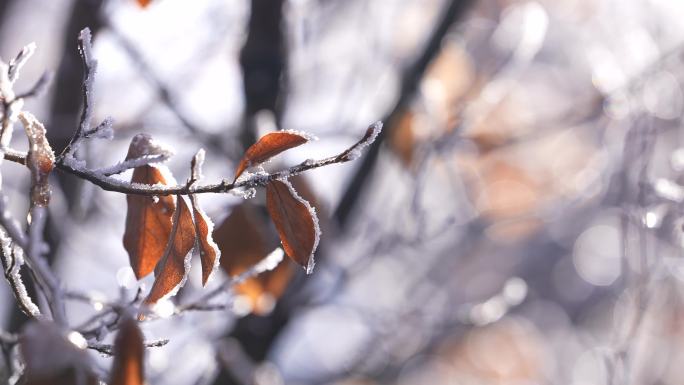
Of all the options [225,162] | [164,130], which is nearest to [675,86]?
[225,162]

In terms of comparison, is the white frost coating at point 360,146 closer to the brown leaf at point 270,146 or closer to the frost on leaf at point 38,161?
the brown leaf at point 270,146

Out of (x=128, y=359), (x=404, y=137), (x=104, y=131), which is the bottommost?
(x=128, y=359)

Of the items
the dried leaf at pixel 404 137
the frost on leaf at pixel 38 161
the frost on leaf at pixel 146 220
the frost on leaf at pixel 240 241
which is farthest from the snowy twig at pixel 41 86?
the dried leaf at pixel 404 137

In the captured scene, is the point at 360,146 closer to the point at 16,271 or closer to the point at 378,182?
the point at 16,271

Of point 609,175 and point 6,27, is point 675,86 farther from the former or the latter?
point 6,27

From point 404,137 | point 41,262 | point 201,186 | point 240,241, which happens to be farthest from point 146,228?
Result: point 404,137

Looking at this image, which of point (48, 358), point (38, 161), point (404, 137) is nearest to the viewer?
point (48, 358)
